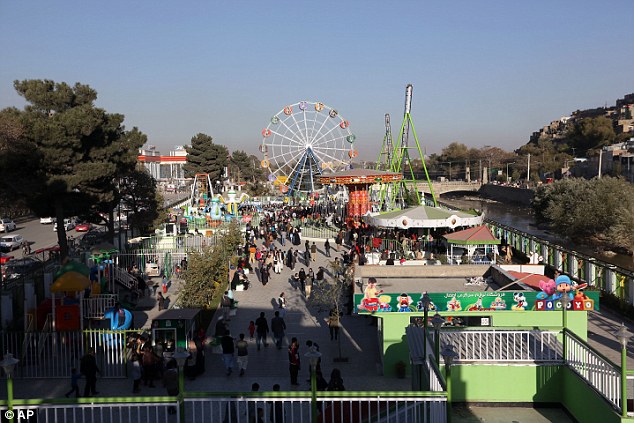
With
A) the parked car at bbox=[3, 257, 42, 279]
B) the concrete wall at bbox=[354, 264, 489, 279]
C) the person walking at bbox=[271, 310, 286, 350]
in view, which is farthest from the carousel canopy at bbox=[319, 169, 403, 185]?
→ the person walking at bbox=[271, 310, 286, 350]

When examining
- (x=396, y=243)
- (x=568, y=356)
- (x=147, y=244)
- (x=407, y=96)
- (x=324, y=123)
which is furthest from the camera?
(x=324, y=123)

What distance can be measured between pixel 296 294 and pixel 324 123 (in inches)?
1535

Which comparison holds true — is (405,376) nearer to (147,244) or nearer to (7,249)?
(147,244)

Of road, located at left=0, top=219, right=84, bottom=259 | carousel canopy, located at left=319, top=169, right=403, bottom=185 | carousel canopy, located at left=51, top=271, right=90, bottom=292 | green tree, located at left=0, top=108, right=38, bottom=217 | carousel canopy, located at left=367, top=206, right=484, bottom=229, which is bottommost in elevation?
road, located at left=0, top=219, right=84, bottom=259

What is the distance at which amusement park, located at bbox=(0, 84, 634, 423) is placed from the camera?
7.55 meters

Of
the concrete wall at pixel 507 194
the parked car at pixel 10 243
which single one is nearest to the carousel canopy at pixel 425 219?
the parked car at pixel 10 243

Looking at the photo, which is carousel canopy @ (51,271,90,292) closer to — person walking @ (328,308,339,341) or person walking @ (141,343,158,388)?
person walking @ (141,343,158,388)

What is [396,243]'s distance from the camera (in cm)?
2967

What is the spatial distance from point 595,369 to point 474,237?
16.8 m

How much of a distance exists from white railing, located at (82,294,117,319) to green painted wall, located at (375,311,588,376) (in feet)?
25.0

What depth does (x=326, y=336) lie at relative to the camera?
1597 cm

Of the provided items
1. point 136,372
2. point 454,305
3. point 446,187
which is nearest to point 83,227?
point 136,372

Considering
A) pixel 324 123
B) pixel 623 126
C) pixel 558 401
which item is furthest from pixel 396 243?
pixel 623 126

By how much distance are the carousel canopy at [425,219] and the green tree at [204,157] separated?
53.2m
